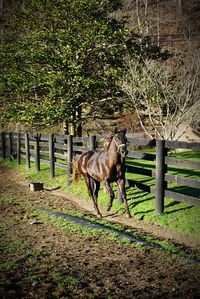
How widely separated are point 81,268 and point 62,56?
1113 centimetres

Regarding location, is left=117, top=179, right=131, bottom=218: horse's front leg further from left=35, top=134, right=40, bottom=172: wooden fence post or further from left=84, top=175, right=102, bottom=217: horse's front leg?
left=35, top=134, right=40, bottom=172: wooden fence post

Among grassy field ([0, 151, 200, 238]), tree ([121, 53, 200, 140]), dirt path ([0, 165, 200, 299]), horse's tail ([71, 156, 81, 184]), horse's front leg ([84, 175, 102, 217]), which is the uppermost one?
tree ([121, 53, 200, 140])

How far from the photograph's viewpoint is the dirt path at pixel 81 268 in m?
4.60

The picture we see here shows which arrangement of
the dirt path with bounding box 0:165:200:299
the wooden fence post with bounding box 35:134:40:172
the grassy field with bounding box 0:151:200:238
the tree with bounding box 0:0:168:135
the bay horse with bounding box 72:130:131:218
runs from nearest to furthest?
the dirt path with bounding box 0:165:200:299
the grassy field with bounding box 0:151:200:238
the bay horse with bounding box 72:130:131:218
the tree with bounding box 0:0:168:135
the wooden fence post with bounding box 35:134:40:172

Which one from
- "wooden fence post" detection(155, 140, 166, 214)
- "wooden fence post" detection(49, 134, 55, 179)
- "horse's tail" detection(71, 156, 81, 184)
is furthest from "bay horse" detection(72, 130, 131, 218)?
"wooden fence post" detection(49, 134, 55, 179)

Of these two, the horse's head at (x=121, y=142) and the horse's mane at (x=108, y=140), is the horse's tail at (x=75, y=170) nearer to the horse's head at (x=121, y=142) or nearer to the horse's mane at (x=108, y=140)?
the horse's mane at (x=108, y=140)

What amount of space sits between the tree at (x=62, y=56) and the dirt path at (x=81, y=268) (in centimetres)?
799

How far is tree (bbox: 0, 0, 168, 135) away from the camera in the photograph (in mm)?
14453

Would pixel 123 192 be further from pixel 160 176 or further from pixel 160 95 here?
pixel 160 95

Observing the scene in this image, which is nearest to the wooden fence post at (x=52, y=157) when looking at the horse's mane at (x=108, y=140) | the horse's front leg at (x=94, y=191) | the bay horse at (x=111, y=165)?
the horse's front leg at (x=94, y=191)

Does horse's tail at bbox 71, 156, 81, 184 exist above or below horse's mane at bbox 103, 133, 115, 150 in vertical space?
below

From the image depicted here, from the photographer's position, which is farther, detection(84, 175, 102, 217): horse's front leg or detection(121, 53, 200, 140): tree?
detection(121, 53, 200, 140): tree

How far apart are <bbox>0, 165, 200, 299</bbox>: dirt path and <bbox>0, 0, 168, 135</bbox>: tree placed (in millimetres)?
7989

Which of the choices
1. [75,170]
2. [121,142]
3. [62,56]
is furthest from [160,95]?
[121,142]
